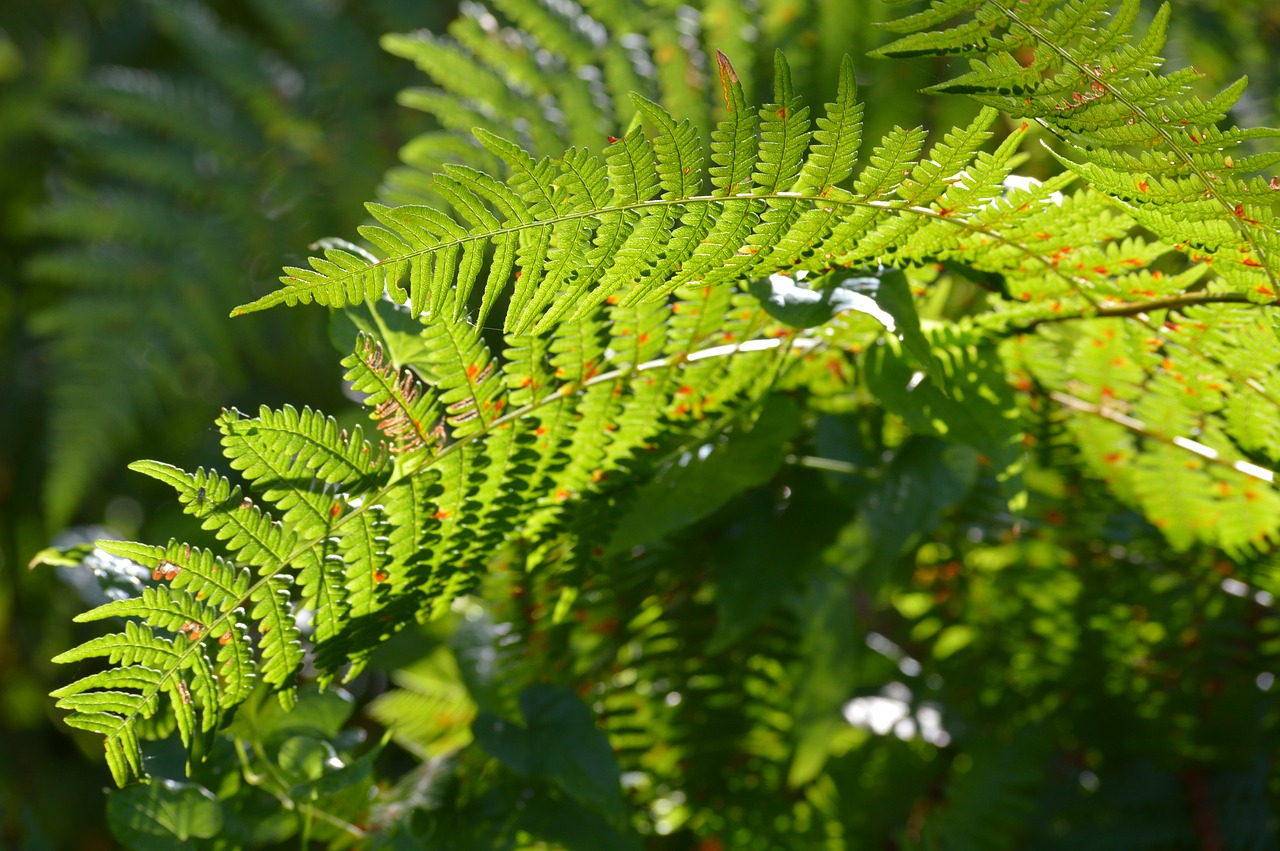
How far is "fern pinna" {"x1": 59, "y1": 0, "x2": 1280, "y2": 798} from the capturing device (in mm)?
434

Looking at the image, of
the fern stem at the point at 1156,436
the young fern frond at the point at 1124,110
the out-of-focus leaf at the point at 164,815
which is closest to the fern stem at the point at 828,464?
the fern stem at the point at 1156,436

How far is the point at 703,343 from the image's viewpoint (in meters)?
0.57

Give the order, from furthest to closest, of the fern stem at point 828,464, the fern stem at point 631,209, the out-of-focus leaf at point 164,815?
the fern stem at point 828,464, the out-of-focus leaf at point 164,815, the fern stem at point 631,209

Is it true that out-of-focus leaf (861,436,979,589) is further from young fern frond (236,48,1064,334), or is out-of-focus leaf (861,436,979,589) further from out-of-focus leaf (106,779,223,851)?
out-of-focus leaf (106,779,223,851)

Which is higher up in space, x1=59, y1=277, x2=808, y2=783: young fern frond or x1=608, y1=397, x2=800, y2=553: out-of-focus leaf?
x1=59, y1=277, x2=808, y2=783: young fern frond

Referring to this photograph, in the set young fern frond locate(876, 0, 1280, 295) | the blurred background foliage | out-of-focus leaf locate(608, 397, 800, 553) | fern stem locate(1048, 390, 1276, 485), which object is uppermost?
young fern frond locate(876, 0, 1280, 295)

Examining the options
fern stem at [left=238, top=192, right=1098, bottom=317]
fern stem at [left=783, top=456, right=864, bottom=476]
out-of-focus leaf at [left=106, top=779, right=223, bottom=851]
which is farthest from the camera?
fern stem at [left=783, top=456, right=864, bottom=476]

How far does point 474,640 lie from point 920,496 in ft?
1.04

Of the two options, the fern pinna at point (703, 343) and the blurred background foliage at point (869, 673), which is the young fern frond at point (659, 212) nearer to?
the fern pinna at point (703, 343)

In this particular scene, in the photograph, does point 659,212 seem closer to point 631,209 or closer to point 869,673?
point 631,209

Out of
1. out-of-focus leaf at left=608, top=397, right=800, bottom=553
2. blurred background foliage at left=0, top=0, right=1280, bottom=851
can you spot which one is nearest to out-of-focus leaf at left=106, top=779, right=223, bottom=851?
blurred background foliage at left=0, top=0, right=1280, bottom=851

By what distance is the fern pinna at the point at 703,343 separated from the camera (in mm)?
434

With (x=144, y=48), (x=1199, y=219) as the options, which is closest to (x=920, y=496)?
(x=1199, y=219)

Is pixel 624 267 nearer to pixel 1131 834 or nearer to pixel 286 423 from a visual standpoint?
pixel 286 423
